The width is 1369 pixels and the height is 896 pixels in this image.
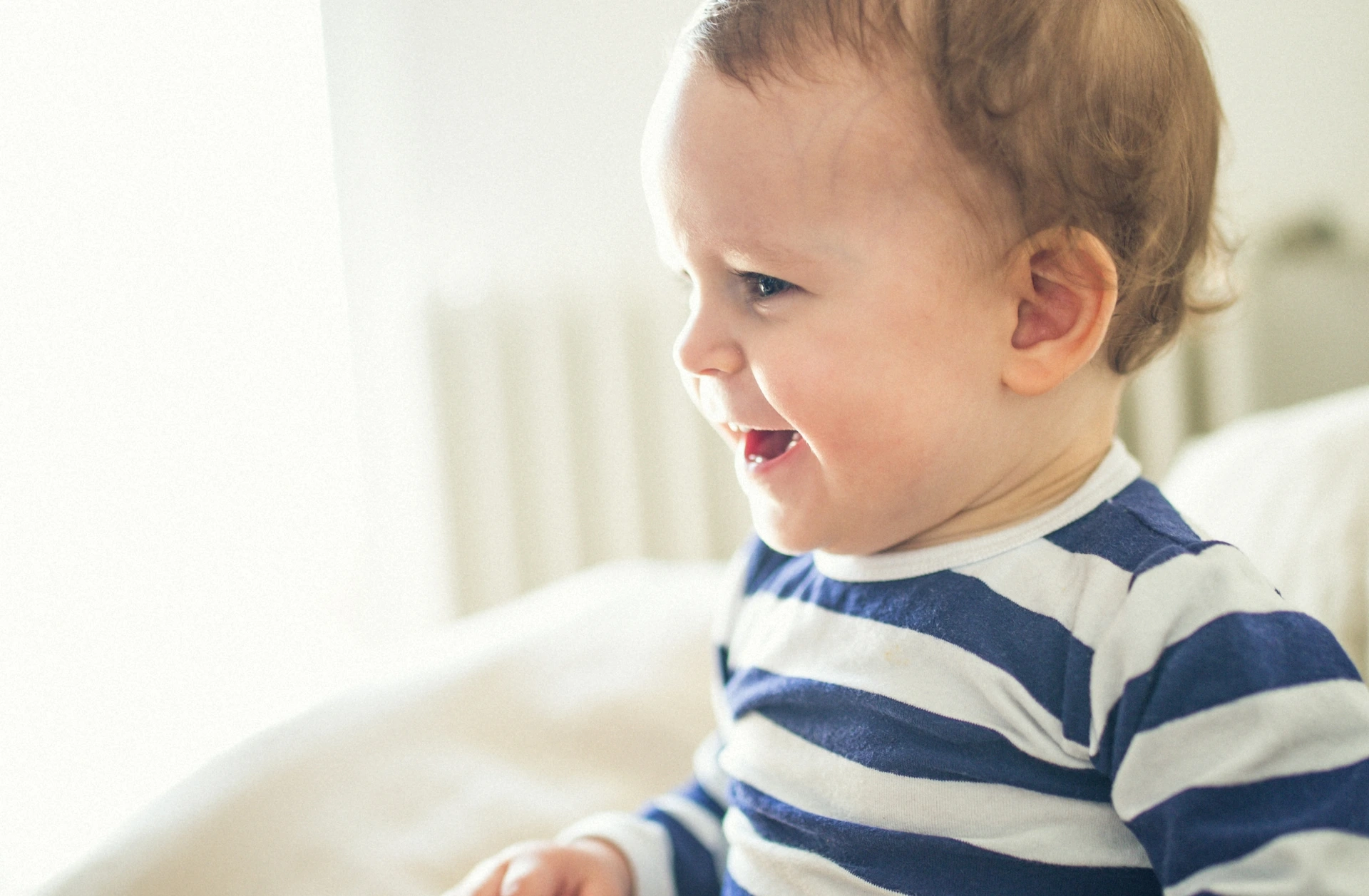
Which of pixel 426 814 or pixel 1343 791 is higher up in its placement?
pixel 1343 791

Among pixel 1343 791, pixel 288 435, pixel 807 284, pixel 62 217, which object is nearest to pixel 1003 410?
pixel 807 284

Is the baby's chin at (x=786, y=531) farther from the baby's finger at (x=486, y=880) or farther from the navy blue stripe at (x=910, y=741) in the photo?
the baby's finger at (x=486, y=880)

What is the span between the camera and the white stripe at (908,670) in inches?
21.4

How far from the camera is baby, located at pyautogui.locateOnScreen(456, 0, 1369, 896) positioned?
518 millimetres

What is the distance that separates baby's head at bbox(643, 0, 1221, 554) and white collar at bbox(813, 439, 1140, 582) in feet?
0.05

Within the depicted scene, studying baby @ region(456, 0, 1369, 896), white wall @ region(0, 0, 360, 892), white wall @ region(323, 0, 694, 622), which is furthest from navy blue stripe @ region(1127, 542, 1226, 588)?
white wall @ region(323, 0, 694, 622)

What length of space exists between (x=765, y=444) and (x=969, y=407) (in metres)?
0.13

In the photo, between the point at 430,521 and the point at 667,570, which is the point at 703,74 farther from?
the point at 430,521

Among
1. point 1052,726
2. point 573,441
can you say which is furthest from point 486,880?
point 573,441

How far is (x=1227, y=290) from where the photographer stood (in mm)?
750

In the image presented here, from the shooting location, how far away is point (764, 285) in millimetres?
594

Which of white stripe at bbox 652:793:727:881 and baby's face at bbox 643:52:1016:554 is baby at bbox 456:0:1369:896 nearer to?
baby's face at bbox 643:52:1016:554

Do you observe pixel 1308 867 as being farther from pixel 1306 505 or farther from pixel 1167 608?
pixel 1306 505

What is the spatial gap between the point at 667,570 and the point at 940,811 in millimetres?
722
